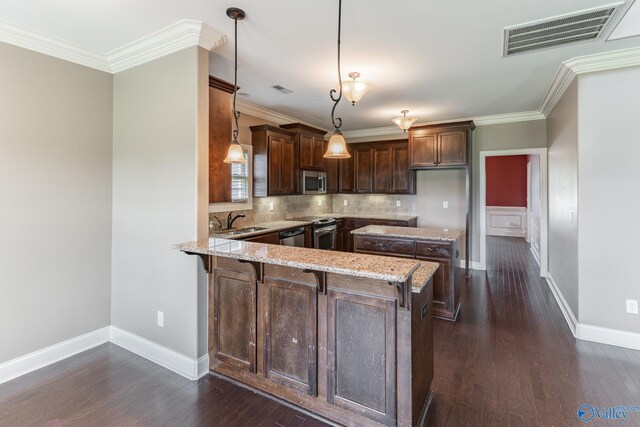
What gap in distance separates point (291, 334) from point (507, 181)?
9.76 meters

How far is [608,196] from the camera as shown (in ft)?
10.0

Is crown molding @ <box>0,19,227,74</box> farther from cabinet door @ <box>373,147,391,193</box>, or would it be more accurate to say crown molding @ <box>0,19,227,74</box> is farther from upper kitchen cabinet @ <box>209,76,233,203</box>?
cabinet door @ <box>373,147,391,193</box>

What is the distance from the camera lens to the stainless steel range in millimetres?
5387

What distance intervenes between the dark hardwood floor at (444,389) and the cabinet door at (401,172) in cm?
326

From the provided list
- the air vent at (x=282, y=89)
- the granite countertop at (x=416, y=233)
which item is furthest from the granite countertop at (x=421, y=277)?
the air vent at (x=282, y=89)

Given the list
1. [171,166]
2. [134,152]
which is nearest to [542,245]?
[171,166]

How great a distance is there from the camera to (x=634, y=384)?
7.95 ft

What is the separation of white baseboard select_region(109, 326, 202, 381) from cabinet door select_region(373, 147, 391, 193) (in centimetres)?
473

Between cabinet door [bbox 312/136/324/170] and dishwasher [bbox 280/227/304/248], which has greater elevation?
cabinet door [bbox 312/136/324/170]

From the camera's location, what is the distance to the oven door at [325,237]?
5.39 metres

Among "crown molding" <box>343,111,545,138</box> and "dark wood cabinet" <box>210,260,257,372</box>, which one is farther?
"crown molding" <box>343,111,545,138</box>

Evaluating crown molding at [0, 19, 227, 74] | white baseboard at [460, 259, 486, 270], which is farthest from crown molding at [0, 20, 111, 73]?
white baseboard at [460, 259, 486, 270]

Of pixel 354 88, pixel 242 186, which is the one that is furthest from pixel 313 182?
pixel 354 88

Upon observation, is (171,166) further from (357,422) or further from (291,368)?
(357,422)
